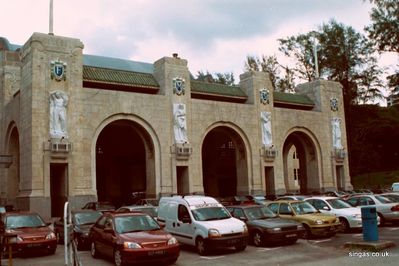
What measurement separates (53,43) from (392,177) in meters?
47.8

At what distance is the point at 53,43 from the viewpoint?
91.4 feet

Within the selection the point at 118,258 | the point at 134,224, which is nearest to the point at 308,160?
the point at 134,224

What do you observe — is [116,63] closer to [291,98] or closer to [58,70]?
[291,98]

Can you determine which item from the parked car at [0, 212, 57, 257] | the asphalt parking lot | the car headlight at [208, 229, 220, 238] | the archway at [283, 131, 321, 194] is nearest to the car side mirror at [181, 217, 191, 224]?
the asphalt parking lot

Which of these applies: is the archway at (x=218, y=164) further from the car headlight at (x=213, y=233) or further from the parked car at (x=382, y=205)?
the car headlight at (x=213, y=233)

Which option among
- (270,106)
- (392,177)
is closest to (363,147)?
(392,177)

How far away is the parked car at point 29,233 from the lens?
14.3 metres

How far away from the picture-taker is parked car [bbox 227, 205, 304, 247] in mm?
15031

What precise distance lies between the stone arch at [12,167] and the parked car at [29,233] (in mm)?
16727

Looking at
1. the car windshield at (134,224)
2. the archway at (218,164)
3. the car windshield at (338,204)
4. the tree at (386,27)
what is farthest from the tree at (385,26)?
the car windshield at (134,224)

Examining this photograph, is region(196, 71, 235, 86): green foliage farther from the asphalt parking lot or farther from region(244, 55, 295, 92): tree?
the asphalt parking lot

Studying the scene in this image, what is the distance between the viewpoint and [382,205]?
20047mm

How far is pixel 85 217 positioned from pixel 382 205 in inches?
520

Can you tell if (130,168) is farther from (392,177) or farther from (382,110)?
(382,110)
